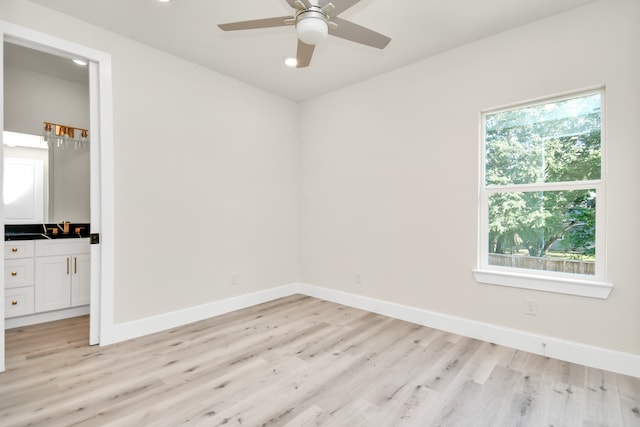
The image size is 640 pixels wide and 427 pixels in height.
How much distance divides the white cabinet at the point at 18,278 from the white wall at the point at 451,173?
9.90 feet

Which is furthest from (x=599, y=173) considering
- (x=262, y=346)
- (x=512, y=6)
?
(x=262, y=346)

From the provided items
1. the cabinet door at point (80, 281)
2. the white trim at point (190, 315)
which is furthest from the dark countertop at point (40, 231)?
the white trim at point (190, 315)

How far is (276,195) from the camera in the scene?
4211 mm

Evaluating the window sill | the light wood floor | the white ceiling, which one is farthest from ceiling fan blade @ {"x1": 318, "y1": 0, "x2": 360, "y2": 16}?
the window sill

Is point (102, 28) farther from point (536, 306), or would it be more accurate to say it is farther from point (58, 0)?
point (536, 306)

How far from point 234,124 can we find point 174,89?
74 centimetres

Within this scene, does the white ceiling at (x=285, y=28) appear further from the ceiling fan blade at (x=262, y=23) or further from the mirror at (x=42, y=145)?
the mirror at (x=42, y=145)

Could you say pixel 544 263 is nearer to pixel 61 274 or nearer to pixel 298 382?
pixel 298 382

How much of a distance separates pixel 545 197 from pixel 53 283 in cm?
487

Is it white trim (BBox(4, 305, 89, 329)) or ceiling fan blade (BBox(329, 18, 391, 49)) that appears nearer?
ceiling fan blade (BBox(329, 18, 391, 49))

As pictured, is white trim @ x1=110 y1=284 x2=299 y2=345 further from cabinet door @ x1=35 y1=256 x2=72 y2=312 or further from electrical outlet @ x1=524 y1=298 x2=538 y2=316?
electrical outlet @ x1=524 y1=298 x2=538 y2=316

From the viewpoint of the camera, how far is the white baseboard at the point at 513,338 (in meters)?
2.25

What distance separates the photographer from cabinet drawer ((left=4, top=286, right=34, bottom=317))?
3.05 m

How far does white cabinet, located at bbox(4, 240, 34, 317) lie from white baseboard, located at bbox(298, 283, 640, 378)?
340 cm
